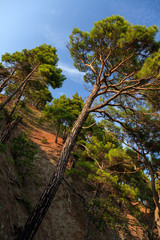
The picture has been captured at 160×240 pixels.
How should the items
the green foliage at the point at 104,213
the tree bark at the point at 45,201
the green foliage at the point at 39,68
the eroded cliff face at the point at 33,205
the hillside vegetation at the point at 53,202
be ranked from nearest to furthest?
the tree bark at the point at 45,201 → the eroded cliff face at the point at 33,205 → the hillside vegetation at the point at 53,202 → the green foliage at the point at 104,213 → the green foliage at the point at 39,68

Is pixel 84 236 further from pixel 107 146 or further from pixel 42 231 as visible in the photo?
pixel 107 146

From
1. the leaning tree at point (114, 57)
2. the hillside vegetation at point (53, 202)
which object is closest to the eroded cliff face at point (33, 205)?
the hillside vegetation at point (53, 202)

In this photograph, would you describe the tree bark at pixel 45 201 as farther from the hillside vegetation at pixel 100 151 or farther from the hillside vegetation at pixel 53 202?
the hillside vegetation at pixel 53 202

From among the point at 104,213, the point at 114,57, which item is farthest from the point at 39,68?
the point at 104,213

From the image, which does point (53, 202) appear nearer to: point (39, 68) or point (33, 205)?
point (33, 205)

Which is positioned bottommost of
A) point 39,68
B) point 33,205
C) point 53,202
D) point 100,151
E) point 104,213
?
point 53,202

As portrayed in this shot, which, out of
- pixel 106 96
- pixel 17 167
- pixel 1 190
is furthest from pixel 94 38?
pixel 17 167

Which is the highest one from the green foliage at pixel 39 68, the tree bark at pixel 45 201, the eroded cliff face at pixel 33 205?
the green foliage at pixel 39 68

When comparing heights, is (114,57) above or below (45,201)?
above

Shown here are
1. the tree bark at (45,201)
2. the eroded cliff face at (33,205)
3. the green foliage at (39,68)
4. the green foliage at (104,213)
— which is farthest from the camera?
the green foliage at (39,68)

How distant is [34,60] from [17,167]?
12.3m

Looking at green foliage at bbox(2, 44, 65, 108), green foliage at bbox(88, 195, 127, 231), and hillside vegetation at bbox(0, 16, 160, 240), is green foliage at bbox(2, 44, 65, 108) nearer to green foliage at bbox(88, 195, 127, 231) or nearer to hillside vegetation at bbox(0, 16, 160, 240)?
hillside vegetation at bbox(0, 16, 160, 240)

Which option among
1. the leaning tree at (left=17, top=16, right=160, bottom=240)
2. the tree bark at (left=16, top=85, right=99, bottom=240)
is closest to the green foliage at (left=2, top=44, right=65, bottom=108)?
the leaning tree at (left=17, top=16, right=160, bottom=240)

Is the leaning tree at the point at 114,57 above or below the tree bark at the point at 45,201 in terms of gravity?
above
